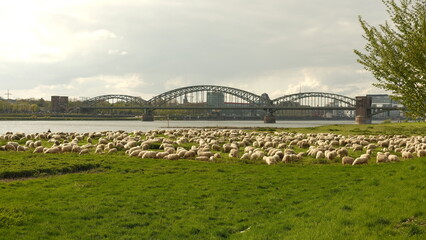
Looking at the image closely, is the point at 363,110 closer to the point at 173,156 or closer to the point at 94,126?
the point at 94,126

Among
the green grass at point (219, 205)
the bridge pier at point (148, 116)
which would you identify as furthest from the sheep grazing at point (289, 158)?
the bridge pier at point (148, 116)

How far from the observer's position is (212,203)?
451 inches

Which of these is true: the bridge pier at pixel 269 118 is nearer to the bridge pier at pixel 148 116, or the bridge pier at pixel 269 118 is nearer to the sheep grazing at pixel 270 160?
the bridge pier at pixel 148 116

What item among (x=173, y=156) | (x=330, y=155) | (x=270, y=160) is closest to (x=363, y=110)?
(x=330, y=155)

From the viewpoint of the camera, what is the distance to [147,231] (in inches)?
356

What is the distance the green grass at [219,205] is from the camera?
8.73 metres

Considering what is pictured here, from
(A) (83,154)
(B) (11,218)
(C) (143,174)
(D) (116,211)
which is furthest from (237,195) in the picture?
(A) (83,154)

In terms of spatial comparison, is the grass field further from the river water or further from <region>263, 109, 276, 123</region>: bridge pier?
<region>263, 109, 276, 123</region>: bridge pier

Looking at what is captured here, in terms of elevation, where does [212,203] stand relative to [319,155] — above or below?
below

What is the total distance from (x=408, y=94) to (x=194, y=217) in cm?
828

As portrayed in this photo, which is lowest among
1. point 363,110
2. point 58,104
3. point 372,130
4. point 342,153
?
point 342,153

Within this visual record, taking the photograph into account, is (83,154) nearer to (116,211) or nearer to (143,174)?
(143,174)

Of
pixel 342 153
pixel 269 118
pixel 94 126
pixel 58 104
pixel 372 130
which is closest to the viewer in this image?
pixel 342 153

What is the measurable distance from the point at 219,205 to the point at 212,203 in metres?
0.26
